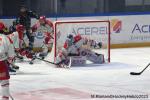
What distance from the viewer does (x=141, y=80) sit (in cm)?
1154

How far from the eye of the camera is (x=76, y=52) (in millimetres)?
14070

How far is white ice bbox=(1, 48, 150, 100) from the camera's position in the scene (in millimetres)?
9828

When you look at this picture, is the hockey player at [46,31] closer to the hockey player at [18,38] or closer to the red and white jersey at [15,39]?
the hockey player at [18,38]

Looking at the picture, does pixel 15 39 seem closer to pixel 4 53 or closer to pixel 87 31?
pixel 87 31

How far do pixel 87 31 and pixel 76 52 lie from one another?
2.57 m

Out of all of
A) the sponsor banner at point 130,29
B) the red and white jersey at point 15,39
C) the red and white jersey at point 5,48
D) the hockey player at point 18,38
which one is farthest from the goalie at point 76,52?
the red and white jersey at point 5,48

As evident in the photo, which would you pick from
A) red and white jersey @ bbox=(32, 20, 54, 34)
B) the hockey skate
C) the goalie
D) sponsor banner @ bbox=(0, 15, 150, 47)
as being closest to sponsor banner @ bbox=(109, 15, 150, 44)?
sponsor banner @ bbox=(0, 15, 150, 47)

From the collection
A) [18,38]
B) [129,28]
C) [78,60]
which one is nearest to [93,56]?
[78,60]

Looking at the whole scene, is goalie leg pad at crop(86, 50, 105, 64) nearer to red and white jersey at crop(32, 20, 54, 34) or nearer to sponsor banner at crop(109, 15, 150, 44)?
red and white jersey at crop(32, 20, 54, 34)

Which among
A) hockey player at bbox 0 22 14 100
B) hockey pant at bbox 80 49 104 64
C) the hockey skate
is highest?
hockey player at bbox 0 22 14 100

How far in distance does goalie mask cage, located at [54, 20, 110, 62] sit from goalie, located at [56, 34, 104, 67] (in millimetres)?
312

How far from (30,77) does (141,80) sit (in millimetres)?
2512

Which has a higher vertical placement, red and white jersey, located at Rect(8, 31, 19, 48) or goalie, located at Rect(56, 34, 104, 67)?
red and white jersey, located at Rect(8, 31, 19, 48)

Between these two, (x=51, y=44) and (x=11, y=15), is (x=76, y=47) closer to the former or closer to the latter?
(x=51, y=44)
